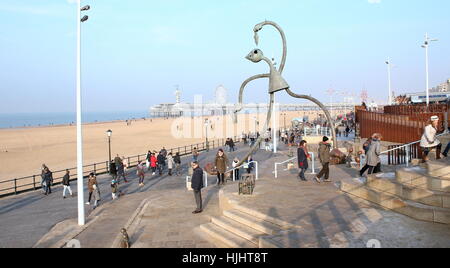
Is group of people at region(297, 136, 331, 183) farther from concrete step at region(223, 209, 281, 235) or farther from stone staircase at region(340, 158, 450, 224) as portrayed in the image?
concrete step at region(223, 209, 281, 235)

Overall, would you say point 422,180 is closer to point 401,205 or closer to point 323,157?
point 401,205

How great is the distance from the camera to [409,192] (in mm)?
7996

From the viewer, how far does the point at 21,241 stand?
29.3 ft

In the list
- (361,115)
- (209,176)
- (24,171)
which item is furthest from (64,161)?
(361,115)

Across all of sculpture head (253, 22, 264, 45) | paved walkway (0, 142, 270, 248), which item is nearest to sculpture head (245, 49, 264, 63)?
sculpture head (253, 22, 264, 45)

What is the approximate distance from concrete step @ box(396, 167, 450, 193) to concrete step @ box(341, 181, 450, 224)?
0.50m

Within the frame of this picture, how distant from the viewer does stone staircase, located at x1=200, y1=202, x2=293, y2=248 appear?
7.08 metres

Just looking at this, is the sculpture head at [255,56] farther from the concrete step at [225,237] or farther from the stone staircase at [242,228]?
the concrete step at [225,237]

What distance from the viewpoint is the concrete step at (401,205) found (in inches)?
275

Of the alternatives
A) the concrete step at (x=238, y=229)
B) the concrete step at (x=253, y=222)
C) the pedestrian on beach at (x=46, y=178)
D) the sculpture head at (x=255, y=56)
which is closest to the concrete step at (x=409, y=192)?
the concrete step at (x=253, y=222)

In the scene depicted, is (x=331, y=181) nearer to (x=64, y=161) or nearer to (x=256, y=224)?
(x=256, y=224)

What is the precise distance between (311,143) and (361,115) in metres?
3.90
